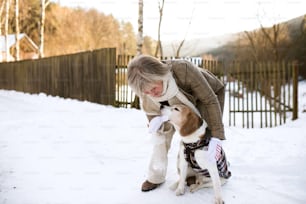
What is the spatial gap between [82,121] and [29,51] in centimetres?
2750

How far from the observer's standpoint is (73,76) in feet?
31.9

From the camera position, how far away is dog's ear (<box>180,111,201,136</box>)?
1995 millimetres

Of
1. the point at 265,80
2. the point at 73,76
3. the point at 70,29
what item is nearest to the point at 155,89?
the point at 265,80

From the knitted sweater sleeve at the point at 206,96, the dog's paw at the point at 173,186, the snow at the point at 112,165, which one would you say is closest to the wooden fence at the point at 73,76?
the snow at the point at 112,165

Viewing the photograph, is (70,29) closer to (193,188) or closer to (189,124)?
(193,188)

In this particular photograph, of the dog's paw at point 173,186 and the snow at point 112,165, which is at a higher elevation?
the dog's paw at point 173,186

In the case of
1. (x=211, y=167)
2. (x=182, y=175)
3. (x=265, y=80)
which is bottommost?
(x=182, y=175)

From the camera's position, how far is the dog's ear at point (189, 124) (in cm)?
200

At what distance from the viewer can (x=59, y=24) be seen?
33.0 m

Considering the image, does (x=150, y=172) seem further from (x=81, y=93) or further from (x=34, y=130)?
(x=81, y=93)

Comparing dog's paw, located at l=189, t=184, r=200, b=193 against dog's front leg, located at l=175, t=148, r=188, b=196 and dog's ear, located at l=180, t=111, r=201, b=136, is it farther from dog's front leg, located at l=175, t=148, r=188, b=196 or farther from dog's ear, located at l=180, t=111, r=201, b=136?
dog's ear, located at l=180, t=111, r=201, b=136

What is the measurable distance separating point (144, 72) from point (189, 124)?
50 centimetres

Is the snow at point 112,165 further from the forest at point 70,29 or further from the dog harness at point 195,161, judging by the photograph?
the forest at point 70,29

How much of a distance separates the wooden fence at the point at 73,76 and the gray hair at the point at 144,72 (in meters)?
5.95
